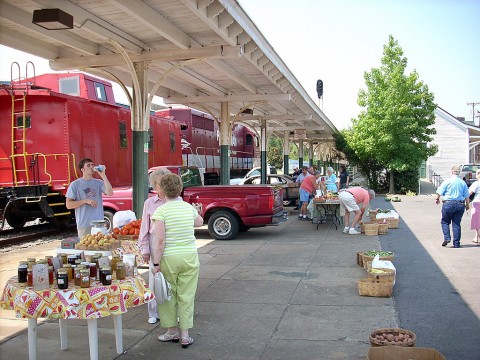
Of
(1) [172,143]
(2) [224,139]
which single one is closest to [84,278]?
(2) [224,139]

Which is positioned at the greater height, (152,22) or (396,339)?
(152,22)

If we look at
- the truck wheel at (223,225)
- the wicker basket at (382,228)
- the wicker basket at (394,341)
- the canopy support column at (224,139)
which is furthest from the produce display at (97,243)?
the canopy support column at (224,139)

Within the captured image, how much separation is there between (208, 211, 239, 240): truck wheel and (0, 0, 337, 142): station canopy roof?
367cm

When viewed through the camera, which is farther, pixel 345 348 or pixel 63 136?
pixel 63 136

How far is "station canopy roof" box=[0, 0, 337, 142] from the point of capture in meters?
8.91

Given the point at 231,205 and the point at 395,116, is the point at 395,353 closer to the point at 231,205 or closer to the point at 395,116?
the point at 231,205

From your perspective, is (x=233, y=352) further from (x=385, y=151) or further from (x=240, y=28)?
(x=385, y=151)

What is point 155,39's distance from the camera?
36.2 ft

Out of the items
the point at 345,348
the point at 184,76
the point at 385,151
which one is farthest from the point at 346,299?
the point at 385,151

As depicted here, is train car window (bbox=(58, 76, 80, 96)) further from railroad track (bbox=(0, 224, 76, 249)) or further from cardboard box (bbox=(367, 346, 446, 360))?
cardboard box (bbox=(367, 346, 446, 360))

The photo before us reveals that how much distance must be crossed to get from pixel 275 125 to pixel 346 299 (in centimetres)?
2529

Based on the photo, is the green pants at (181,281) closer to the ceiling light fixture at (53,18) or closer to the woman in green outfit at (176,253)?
the woman in green outfit at (176,253)

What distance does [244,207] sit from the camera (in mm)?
12398

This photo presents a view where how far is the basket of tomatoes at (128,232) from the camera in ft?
23.3
